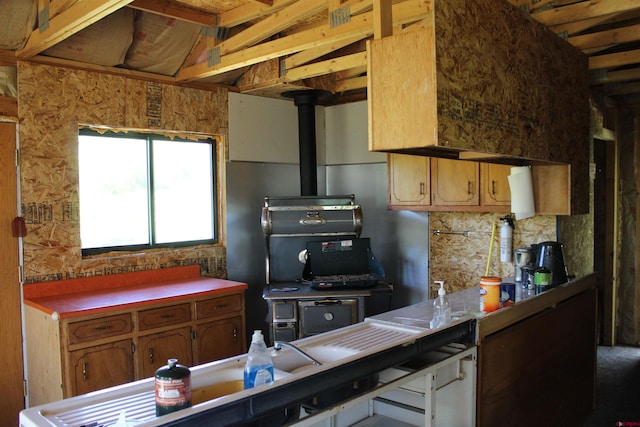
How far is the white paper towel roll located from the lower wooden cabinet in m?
2.13

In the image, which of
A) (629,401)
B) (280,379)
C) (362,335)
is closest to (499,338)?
(362,335)

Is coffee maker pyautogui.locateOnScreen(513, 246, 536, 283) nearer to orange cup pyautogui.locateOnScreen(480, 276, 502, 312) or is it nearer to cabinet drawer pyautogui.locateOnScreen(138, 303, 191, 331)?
orange cup pyautogui.locateOnScreen(480, 276, 502, 312)

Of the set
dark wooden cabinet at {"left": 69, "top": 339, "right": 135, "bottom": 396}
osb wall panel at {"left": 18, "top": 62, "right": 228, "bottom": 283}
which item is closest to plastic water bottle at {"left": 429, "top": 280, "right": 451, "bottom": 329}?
dark wooden cabinet at {"left": 69, "top": 339, "right": 135, "bottom": 396}

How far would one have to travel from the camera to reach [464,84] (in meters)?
2.22

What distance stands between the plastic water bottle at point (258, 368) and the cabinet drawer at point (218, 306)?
7.29 feet

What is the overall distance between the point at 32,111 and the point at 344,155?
2.75 m

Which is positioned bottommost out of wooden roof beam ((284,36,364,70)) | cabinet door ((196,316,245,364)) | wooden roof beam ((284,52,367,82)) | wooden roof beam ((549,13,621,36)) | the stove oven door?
cabinet door ((196,316,245,364))

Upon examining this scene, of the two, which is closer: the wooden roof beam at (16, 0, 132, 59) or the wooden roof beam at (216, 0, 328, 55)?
the wooden roof beam at (16, 0, 132, 59)

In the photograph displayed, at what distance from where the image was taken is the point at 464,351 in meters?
2.44

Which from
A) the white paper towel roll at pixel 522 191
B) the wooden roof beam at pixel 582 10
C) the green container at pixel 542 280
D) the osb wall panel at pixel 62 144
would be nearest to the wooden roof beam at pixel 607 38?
the wooden roof beam at pixel 582 10

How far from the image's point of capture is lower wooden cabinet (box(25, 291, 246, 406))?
323cm

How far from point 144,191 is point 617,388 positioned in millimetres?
4038

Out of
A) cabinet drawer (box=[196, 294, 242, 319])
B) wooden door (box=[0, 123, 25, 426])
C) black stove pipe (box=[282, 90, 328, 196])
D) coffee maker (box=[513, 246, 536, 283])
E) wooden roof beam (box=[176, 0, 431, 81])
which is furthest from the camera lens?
black stove pipe (box=[282, 90, 328, 196])

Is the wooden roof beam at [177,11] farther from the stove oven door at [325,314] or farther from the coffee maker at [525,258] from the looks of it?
the coffee maker at [525,258]
